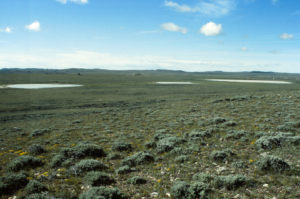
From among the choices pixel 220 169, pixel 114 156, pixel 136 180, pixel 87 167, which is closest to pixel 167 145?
pixel 114 156

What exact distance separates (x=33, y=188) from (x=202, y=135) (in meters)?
8.78

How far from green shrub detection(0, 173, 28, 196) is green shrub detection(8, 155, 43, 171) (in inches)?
54.4

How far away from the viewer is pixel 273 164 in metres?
6.59

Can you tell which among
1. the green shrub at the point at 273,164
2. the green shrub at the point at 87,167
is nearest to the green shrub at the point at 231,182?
the green shrub at the point at 273,164

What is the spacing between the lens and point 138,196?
560cm

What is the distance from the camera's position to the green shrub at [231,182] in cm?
569

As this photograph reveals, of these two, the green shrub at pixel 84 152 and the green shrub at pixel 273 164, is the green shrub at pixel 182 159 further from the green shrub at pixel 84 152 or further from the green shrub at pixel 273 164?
the green shrub at pixel 84 152

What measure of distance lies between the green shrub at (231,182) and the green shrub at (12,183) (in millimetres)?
6373

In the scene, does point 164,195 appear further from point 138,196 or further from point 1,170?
point 1,170

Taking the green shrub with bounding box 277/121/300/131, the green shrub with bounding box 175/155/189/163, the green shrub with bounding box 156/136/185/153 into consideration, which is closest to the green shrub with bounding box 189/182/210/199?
the green shrub with bounding box 175/155/189/163

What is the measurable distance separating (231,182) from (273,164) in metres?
2.08

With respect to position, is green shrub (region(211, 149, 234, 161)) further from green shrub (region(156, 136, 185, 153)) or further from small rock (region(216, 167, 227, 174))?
green shrub (region(156, 136, 185, 153))

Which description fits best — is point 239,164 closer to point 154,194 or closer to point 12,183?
point 154,194

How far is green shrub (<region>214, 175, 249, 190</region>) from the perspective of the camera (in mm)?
5688
